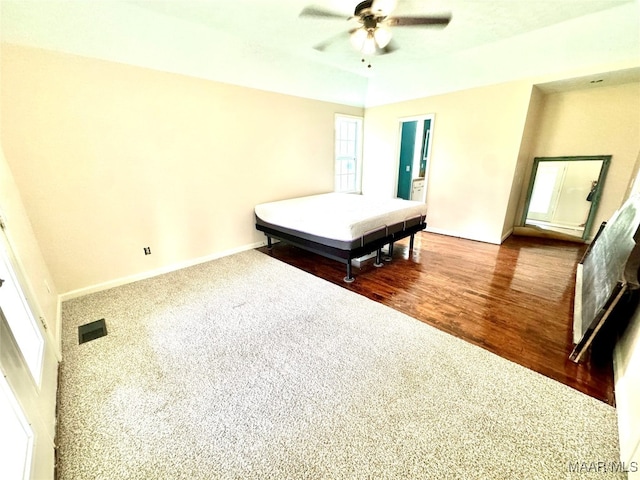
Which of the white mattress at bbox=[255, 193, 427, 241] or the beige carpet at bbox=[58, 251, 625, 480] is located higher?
the white mattress at bbox=[255, 193, 427, 241]

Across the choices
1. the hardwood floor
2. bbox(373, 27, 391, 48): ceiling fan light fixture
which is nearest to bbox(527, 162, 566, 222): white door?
the hardwood floor

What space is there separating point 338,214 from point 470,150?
105 inches

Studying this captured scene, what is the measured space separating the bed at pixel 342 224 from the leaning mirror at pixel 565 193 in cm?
232

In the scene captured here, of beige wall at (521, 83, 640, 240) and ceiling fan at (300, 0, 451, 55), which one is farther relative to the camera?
beige wall at (521, 83, 640, 240)

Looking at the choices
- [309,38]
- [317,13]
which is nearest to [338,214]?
Answer: [317,13]

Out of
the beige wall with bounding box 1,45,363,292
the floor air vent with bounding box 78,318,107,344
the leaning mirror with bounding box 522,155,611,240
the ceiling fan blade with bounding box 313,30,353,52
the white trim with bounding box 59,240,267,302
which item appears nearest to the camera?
the floor air vent with bounding box 78,318,107,344

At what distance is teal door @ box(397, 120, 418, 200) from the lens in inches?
231

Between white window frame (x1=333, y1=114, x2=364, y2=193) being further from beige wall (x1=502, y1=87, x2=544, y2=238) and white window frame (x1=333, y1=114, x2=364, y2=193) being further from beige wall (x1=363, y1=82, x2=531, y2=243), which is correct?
beige wall (x1=502, y1=87, x2=544, y2=238)

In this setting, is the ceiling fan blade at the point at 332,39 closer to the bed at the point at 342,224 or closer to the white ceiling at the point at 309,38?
the white ceiling at the point at 309,38

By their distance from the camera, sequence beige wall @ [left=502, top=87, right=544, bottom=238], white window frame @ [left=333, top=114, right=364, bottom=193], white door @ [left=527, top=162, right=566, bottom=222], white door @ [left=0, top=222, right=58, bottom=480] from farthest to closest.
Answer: white window frame @ [left=333, top=114, right=364, bottom=193] → white door @ [left=527, top=162, right=566, bottom=222] → beige wall @ [left=502, top=87, right=544, bottom=238] → white door @ [left=0, top=222, right=58, bottom=480]

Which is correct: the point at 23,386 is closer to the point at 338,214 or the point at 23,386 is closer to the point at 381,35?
the point at 338,214

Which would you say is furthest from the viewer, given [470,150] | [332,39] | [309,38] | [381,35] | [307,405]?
[470,150]

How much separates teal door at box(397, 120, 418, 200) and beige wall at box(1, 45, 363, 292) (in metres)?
3.04

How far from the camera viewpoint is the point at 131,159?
273 cm
